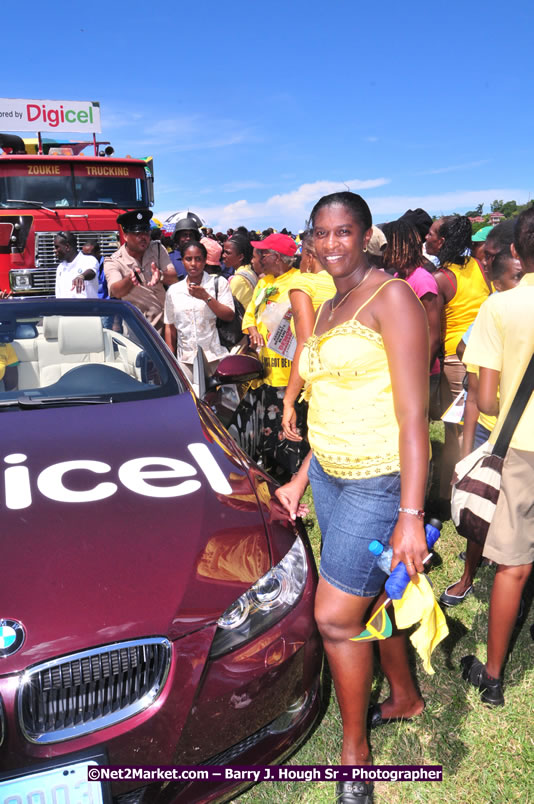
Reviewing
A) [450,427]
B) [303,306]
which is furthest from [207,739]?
[450,427]

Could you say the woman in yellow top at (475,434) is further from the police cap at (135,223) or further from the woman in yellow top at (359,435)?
the police cap at (135,223)

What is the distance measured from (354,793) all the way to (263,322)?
2.81m

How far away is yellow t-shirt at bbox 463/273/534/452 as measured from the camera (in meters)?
2.05

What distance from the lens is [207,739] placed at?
1645 millimetres

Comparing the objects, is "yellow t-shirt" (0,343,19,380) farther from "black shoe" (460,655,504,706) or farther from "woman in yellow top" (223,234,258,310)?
"woman in yellow top" (223,234,258,310)

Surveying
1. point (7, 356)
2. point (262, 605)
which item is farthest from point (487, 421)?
point (7, 356)

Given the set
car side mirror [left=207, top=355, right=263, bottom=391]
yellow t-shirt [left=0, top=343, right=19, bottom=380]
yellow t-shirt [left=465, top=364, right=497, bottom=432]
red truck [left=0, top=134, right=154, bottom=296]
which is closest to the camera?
yellow t-shirt [left=465, top=364, right=497, bottom=432]

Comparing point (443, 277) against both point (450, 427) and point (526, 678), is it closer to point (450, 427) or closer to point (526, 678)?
point (450, 427)

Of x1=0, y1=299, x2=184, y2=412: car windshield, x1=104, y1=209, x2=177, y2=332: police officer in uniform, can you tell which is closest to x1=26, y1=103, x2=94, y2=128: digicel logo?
x1=104, y1=209, x2=177, y2=332: police officer in uniform

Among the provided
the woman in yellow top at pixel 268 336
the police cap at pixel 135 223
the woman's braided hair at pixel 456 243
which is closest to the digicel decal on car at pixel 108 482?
the woman in yellow top at pixel 268 336

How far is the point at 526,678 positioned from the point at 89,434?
1.98 metres

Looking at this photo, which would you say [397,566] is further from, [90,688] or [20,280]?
[20,280]

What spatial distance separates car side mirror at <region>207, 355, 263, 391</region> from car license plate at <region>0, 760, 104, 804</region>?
6.14 ft

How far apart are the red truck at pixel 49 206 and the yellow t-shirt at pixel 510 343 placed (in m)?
7.68
